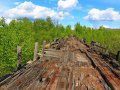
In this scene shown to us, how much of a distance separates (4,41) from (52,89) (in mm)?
44836

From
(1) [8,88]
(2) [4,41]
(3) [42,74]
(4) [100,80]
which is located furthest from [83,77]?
(2) [4,41]

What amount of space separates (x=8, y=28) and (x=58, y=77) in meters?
51.4

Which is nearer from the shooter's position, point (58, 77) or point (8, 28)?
point (58, 77)

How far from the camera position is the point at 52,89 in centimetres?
773

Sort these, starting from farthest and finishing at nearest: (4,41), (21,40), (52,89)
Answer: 1. (21,40)
2. (4,41)
3. (52,89)

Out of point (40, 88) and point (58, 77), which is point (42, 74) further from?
point (40, 88)

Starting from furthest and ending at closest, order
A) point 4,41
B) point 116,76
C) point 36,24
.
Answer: point 36,24
point 4,41
point 116,76

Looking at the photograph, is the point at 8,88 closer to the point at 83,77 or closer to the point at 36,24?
the point at 83,77

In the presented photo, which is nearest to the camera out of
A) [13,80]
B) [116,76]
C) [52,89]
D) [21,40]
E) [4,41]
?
[52,89]

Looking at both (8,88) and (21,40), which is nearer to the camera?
(8,88)

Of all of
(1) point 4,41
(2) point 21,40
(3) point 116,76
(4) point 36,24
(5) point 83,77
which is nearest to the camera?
(5) point 83,77

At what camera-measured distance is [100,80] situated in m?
9.65

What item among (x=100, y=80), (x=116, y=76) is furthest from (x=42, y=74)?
(x=116, y=76)

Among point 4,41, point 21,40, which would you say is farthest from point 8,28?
point 4,41
